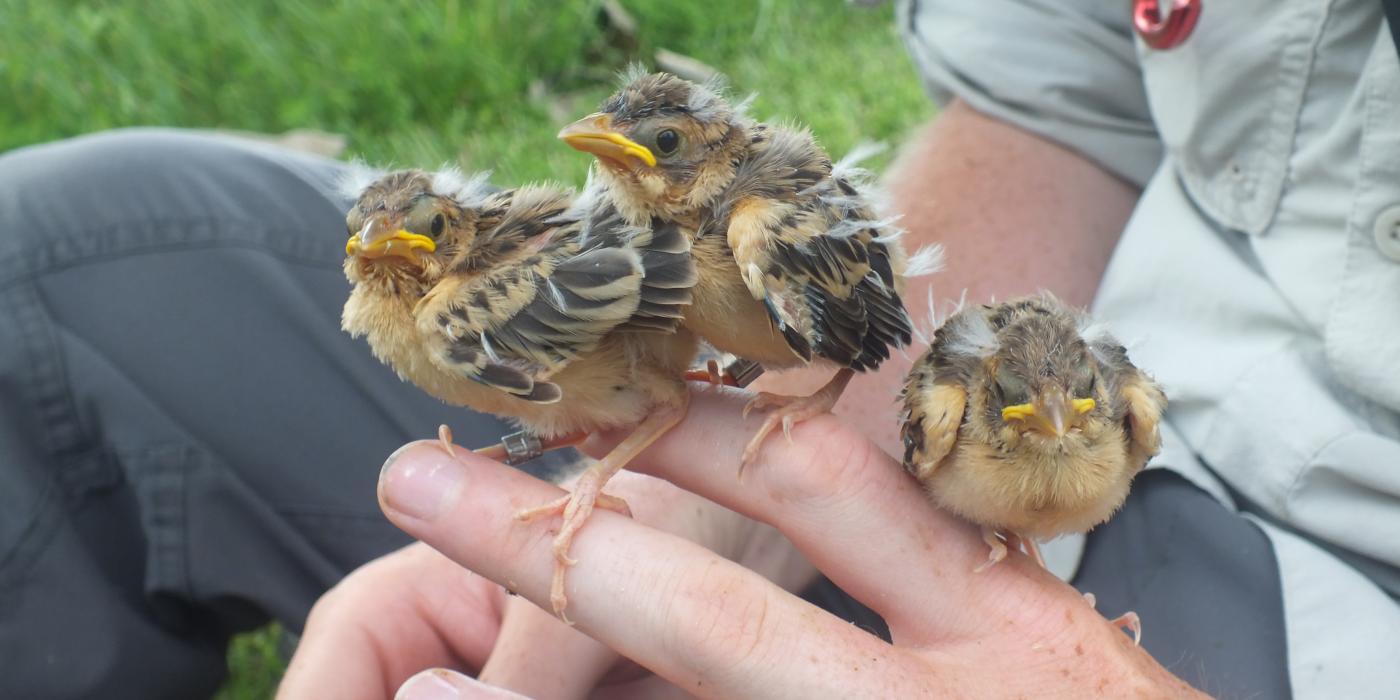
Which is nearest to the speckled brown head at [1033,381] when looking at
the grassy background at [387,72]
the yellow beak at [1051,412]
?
the yellow beak at [1051,412]

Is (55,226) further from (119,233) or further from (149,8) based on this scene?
(149,8)

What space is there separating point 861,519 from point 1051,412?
1.08 ft

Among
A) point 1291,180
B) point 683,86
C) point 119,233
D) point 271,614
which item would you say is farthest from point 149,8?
point 1291,180

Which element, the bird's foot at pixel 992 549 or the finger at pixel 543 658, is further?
the finger at pixel 543 658

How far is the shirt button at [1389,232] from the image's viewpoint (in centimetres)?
207

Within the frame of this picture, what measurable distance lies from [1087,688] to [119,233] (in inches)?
94.7

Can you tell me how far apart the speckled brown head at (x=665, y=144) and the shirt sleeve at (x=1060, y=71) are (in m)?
1.65

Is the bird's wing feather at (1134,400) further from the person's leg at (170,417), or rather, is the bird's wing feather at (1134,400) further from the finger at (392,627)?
the person's leg at (170,417)

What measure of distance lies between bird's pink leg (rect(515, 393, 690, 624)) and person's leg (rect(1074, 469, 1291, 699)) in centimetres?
106

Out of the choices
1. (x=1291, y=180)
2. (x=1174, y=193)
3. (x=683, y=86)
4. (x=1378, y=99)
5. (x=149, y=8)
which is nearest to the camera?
(x=683, y=86)

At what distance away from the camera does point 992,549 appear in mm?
1803

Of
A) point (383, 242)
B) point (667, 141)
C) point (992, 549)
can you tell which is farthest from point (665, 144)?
point (992, 549)

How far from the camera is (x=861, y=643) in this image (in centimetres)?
164

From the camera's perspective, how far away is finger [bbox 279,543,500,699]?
2.19 metres
